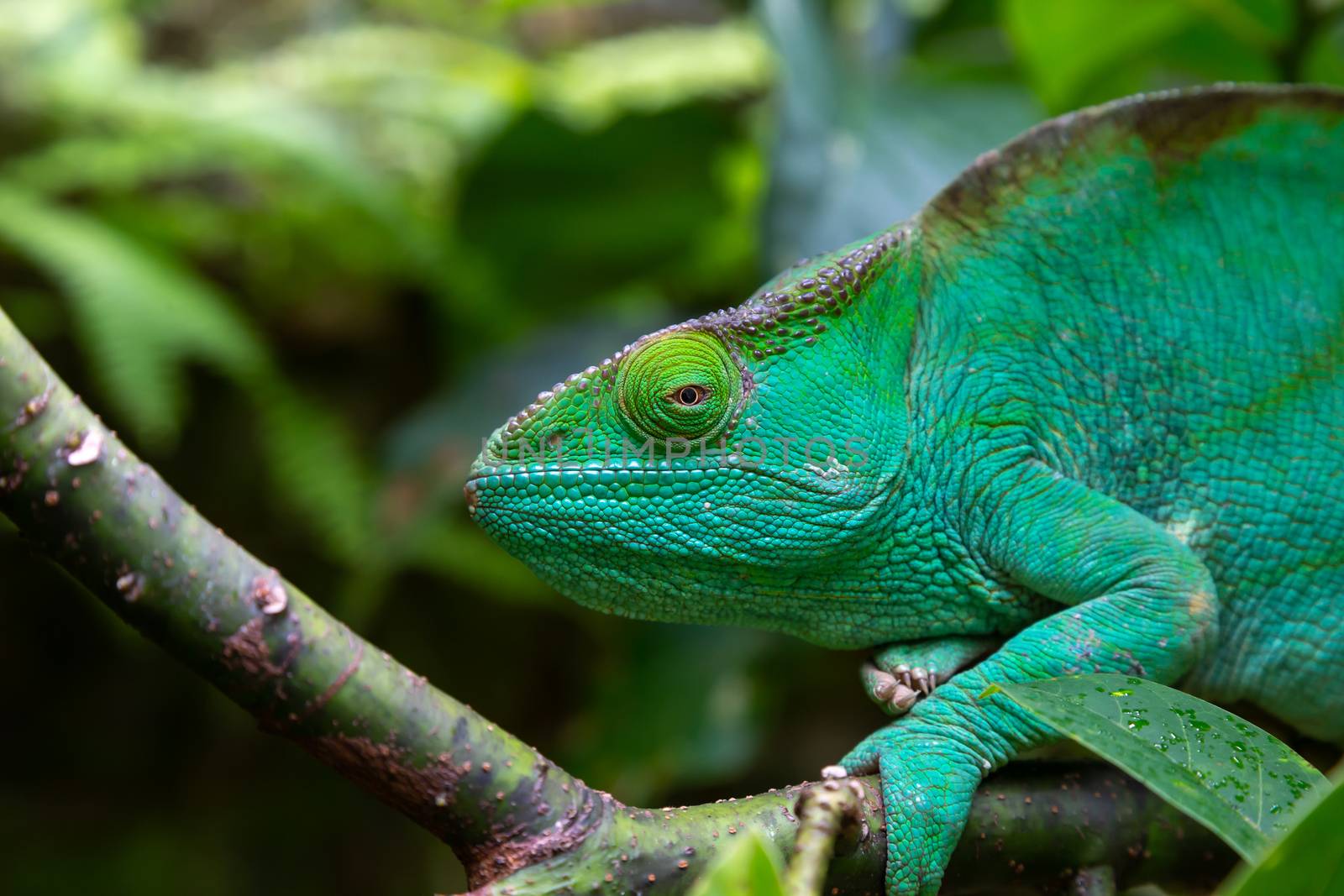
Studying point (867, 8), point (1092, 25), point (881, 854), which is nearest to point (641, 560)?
point (881, 854)

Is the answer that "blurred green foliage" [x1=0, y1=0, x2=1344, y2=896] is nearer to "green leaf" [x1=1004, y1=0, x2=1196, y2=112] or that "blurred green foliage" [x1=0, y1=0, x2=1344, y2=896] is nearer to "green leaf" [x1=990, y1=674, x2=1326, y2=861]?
"green leaf" [x1=1004, y1=0, x2=1196, y2=112]

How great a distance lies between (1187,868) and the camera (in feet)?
4.55

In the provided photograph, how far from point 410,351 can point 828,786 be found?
314 centimetres

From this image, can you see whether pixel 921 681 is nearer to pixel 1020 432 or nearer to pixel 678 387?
pixel 1020 432

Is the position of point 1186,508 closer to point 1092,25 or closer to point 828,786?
point 828,786

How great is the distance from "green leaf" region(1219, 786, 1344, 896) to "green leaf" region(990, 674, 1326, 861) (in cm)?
4

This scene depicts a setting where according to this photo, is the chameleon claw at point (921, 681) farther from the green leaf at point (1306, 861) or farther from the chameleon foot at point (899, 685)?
the green leaf at point (1306, 861)

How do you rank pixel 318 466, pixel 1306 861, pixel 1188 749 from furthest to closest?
pixel 318 466 → pixel 1188 749 → pixel 1306 861

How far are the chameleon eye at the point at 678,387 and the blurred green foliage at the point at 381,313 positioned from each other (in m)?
1.12

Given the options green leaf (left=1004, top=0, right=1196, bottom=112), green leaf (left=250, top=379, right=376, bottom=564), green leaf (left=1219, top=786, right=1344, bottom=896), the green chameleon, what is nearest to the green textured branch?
the green chameleon

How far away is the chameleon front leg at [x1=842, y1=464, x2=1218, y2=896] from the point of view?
1.13 meters

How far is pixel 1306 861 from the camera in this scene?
810 mm

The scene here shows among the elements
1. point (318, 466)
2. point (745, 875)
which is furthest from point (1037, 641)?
point (318, 466)

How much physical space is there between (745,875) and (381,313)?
3.33 m
